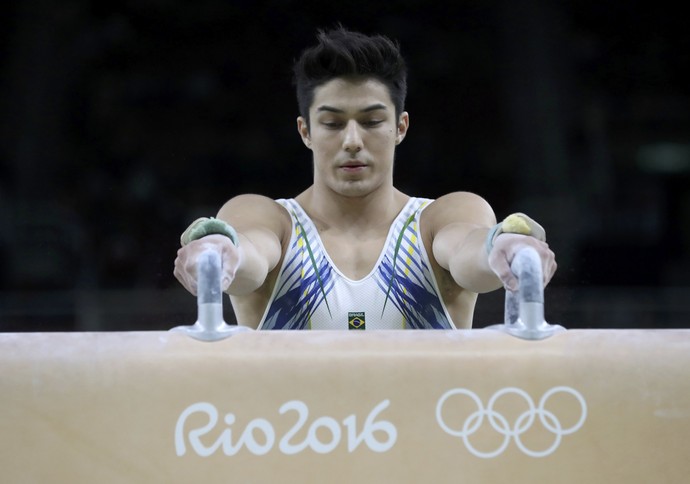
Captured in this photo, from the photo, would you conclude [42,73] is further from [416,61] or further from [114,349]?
[114,349]

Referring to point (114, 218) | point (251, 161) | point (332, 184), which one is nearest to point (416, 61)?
point (251, 161)

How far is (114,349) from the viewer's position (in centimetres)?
177

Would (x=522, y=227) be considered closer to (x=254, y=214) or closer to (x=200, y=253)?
(x=200, y=253)

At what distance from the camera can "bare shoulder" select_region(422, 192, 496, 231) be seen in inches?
117

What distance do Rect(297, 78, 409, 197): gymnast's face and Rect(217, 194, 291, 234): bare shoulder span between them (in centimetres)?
22

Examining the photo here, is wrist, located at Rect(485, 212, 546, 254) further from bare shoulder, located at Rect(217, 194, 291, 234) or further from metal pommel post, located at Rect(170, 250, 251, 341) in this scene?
bare shoulder, located at Rect(217, 194, 291, 234)

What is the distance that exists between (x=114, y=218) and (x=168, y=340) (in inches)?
160

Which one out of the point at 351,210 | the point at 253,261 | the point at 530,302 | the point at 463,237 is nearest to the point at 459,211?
the point at 463,237

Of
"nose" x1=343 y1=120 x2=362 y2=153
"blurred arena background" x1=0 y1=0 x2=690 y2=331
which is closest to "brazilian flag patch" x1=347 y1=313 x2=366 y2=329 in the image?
"nose" x1=343 y1=120 x2=362 y2=153

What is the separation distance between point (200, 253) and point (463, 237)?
3.63ft

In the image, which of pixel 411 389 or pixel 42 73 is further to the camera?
pixel 42 73

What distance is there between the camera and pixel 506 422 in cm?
175

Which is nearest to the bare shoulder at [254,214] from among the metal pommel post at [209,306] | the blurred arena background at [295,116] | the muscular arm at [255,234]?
the muscular arm at [255,234]

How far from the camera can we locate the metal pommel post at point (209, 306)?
1801 millimetres
